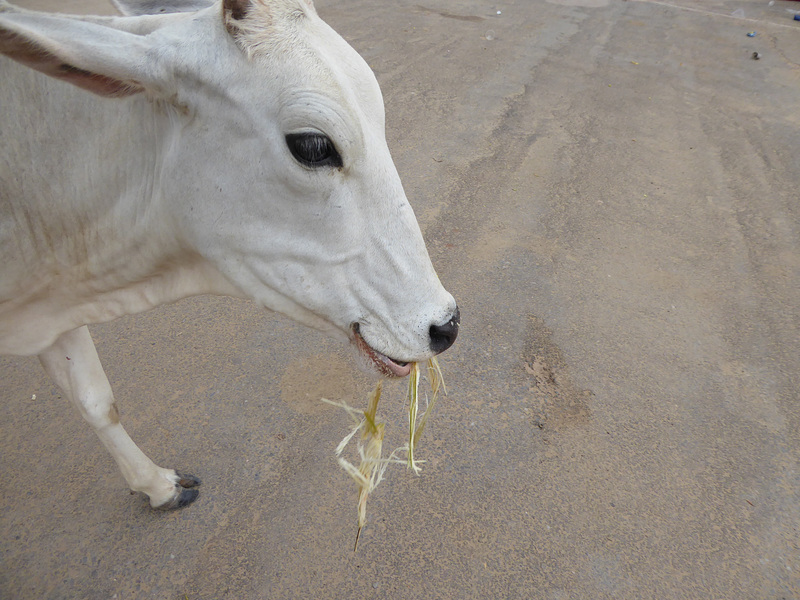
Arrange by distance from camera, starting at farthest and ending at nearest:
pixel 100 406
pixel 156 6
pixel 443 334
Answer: pixel 100 406
pixel 156 6
pixel 443 334

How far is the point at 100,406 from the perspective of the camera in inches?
88.3

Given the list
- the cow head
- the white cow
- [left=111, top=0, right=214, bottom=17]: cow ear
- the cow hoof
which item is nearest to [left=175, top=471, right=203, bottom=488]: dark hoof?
the cow hoof

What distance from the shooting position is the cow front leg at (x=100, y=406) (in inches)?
85.1

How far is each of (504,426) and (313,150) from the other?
1.91 metres

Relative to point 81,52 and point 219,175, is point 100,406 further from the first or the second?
point 81,52

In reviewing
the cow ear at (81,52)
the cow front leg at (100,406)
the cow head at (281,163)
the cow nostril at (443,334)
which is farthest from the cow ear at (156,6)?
the cow nostril at (443,334)

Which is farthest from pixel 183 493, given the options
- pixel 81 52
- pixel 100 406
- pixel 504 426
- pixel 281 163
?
pixel 81 52

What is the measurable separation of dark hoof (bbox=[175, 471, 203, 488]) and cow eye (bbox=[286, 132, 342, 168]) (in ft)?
5.37

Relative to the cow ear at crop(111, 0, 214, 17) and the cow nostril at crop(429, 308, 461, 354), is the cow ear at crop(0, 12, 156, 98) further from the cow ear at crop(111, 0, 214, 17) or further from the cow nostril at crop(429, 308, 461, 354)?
the cow nostril at crop(429, 308, 461, 354)

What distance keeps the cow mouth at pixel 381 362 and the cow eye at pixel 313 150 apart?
457 millimetres

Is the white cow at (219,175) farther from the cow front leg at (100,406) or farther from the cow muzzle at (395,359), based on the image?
the cow front leg at (100,406)

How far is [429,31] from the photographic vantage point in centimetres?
844

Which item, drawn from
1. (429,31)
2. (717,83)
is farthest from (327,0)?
(717,83)

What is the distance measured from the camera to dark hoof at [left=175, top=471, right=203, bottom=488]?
2.45 meters
